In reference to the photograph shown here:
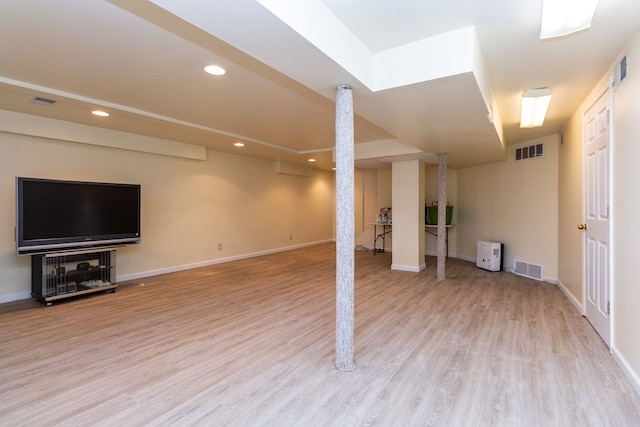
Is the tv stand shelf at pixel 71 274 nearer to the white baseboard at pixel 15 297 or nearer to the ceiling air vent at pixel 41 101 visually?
the white baseboard at pixel 15 297

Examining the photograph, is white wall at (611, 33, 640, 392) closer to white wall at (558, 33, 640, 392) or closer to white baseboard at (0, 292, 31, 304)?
white wall at (558, 33, 640, 392)

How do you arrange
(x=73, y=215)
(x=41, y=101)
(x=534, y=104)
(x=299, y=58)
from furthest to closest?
(x=73, y=215)
(x=41, y=101)
(x=534, y=104)
(x=299, y=58)

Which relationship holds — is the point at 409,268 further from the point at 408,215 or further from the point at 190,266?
the point at 190,266

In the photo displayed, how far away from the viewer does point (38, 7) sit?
191 centimetres

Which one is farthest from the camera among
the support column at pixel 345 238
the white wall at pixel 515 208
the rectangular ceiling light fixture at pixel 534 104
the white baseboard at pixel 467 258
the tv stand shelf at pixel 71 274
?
the white baseboard at pixel 467 258

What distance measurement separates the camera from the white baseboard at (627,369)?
2.08 metres

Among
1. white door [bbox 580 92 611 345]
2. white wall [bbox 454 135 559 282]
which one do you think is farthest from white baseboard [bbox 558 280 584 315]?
white wall [bbox 454 135 559 282]

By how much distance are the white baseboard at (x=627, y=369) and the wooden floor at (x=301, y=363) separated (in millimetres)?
44

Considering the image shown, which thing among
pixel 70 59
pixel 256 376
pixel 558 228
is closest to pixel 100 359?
pixel 256 376

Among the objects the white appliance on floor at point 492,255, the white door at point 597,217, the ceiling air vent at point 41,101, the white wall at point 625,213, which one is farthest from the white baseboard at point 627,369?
the ceiling air vent at point 41,101

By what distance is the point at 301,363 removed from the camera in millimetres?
2449

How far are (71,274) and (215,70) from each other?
138 inches

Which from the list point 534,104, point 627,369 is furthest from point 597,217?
point 627,369

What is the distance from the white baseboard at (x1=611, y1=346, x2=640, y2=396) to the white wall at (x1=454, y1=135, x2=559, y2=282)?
273 cm
